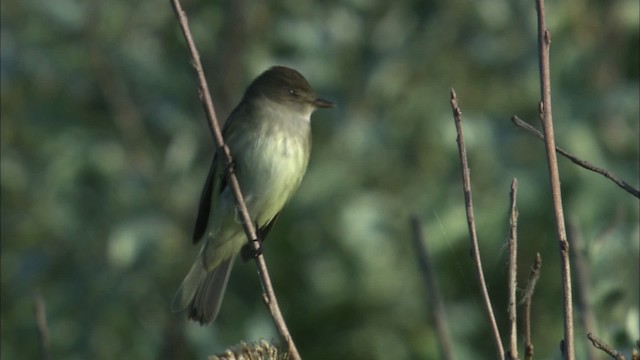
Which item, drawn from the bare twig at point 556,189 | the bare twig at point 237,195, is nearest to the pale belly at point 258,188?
the bare twig at point 237,195

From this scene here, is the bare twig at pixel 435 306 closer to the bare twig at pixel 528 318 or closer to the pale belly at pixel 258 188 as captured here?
the bare twig at pixel 528 318

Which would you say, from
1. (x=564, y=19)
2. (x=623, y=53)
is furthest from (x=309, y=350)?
(x=623, y=53)

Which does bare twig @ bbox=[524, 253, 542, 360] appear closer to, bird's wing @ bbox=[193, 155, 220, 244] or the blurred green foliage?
bird's wing @ bbox=[193, 155, 220, 244]

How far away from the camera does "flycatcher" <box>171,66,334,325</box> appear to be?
4746 mm

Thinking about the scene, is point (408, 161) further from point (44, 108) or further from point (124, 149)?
point (44, 108)

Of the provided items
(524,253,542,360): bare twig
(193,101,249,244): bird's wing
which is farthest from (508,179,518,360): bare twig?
(193,101,249,244): bird's wing

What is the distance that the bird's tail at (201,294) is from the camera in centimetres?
467

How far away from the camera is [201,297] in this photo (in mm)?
4793

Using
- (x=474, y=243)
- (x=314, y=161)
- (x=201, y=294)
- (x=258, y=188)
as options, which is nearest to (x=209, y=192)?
(x=258, y=188)

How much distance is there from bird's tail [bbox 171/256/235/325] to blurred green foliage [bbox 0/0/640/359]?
1163 mm

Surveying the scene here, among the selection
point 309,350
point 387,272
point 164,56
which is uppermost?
point 164,56

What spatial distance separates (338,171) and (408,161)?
691mm

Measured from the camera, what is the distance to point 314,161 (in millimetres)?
6859

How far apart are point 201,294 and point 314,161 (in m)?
2.15
